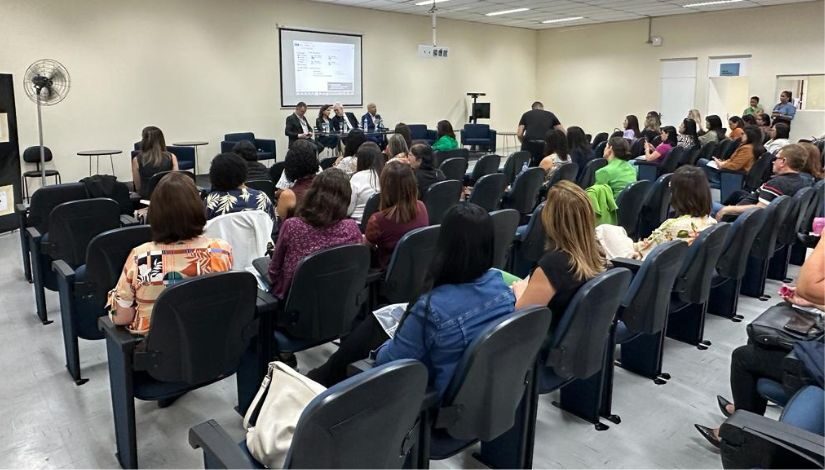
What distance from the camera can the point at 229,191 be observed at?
3.07 metres

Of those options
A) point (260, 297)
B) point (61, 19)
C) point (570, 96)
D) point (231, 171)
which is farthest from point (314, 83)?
point (260, 297)

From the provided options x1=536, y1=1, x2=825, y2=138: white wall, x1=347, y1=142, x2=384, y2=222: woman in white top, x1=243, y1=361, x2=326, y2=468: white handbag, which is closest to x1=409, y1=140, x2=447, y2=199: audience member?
x1=347, y1=142, x2=384, y2=222: woman in white top

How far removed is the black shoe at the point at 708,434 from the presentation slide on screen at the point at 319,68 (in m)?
9.78

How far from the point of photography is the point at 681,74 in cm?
1335

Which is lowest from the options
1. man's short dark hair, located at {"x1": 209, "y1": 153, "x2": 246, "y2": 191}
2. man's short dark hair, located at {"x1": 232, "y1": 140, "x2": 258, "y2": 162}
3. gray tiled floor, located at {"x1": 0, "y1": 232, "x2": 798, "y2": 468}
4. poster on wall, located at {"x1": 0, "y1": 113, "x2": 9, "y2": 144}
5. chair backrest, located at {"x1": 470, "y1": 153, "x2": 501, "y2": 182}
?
gray tiled floor, located at {"x1": 0, "y1": 232, "x2": 798, "y2": 468}

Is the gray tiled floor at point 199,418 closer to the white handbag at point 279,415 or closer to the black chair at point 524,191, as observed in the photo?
the white handbag at point 279,415

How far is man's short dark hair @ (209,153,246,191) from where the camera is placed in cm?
304

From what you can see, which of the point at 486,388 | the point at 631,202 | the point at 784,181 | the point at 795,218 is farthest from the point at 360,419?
the point at 784,181

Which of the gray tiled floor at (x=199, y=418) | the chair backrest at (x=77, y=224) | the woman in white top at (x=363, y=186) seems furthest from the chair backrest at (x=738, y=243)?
the chair backrest at (x=77, y=224)

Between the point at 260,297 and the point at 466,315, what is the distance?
108 cm

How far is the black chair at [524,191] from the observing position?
5406 mm

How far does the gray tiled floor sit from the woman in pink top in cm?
74

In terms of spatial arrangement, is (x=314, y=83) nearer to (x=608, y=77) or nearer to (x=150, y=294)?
(x=608, y=77)

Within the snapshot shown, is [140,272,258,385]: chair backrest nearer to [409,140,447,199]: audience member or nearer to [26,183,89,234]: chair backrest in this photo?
[26,183,89,234]: chair backrest
